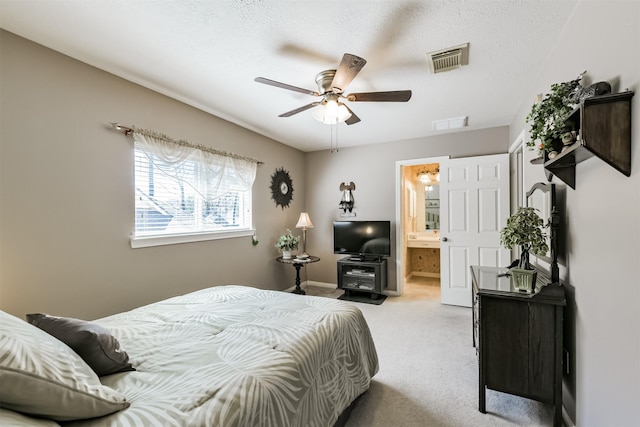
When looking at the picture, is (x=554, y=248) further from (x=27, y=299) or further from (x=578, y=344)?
(x=27, y=299)

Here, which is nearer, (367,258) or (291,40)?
(291,40)

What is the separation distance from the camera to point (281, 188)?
14.8 ft

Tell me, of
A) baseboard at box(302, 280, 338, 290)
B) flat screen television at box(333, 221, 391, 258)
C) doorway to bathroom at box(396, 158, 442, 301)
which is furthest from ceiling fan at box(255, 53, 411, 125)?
doorway to bathroom at box(396, 158, 442, 301)

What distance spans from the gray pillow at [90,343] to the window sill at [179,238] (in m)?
1.42

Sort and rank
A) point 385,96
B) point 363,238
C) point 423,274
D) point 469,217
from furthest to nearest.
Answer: point 423,274 → point 363,238 → point 469,217 → point 385,96

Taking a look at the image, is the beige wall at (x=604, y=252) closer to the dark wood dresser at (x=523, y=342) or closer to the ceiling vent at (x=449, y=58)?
the dark wood dresser at (x=523, y=342)

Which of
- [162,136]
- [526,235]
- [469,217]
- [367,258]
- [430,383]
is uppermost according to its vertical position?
[162,136]

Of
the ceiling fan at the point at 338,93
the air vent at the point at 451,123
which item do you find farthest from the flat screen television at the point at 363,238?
the ceiling fan at the point at 338,93

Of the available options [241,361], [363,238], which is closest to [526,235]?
[241,361]

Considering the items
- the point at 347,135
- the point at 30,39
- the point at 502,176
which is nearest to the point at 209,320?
the point at 30,39

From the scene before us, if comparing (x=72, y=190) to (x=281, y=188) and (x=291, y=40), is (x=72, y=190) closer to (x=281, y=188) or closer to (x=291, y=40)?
(x=291, y=40)

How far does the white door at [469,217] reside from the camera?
368 centimetres

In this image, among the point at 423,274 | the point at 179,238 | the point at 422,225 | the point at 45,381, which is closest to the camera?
the point at 45,381

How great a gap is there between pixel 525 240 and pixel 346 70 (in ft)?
5.47
